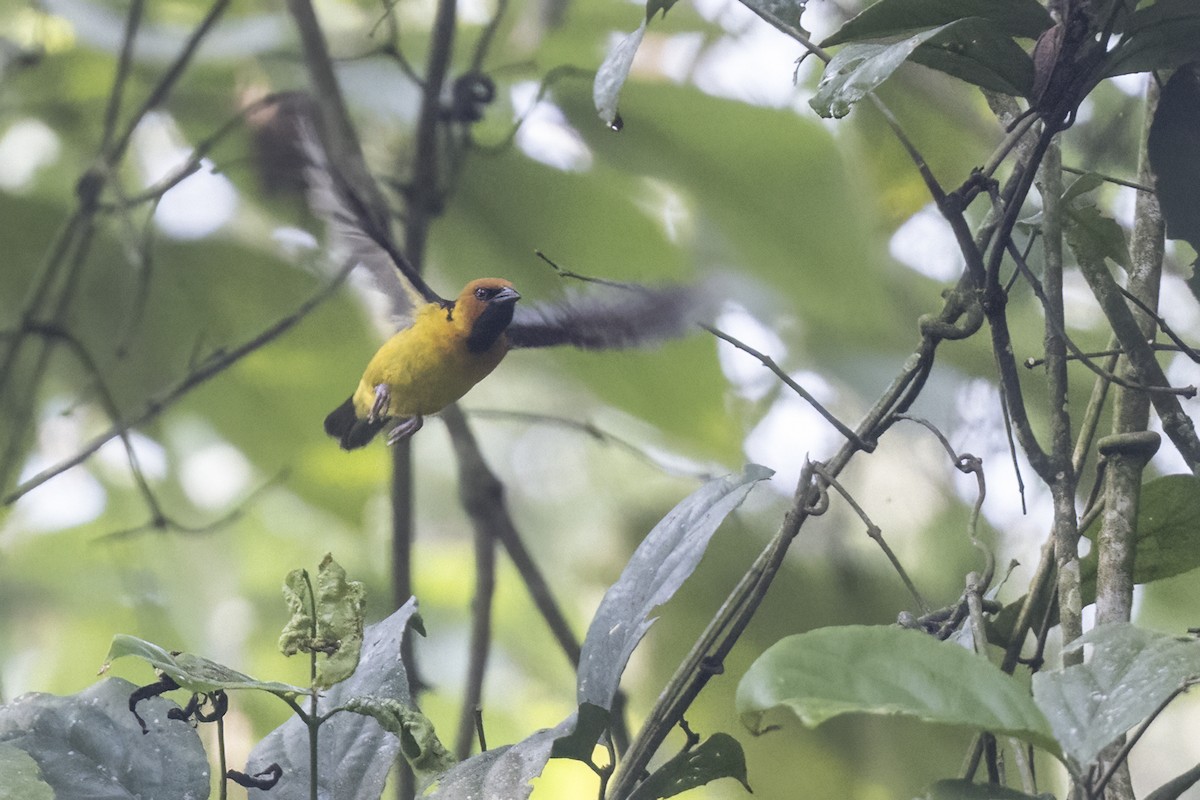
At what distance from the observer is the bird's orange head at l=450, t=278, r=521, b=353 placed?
2.13ft

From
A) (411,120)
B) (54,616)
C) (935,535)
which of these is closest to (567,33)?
(411,120)

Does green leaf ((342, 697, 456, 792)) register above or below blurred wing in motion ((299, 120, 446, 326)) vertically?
below

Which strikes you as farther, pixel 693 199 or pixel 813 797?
pixel 693 199

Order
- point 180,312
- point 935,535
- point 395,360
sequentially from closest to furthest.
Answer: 1. point 395,360
2. point 935,535
3. point 180,312

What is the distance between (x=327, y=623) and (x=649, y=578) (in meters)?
0.15

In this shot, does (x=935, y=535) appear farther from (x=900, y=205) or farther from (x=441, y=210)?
(x=441, y=210)

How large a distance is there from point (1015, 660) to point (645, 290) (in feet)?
0.89

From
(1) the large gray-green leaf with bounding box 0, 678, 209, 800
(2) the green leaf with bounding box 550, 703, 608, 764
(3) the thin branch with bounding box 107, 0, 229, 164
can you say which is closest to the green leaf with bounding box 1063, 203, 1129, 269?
(2) the green leaf with bounding box 550, 703, 608, 764

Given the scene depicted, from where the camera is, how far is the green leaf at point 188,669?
0.39 meters

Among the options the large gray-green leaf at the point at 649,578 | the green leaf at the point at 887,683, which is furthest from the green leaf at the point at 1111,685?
the large gray-green leaf at the point at 649,578

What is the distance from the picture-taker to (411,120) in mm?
1184

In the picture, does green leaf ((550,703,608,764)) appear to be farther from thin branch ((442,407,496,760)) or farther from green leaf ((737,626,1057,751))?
thin branch ((442,407,496,760))

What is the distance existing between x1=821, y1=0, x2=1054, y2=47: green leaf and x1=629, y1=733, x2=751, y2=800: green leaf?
0.98ft

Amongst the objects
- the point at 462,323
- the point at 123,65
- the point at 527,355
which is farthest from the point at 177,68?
the point at 462,323
